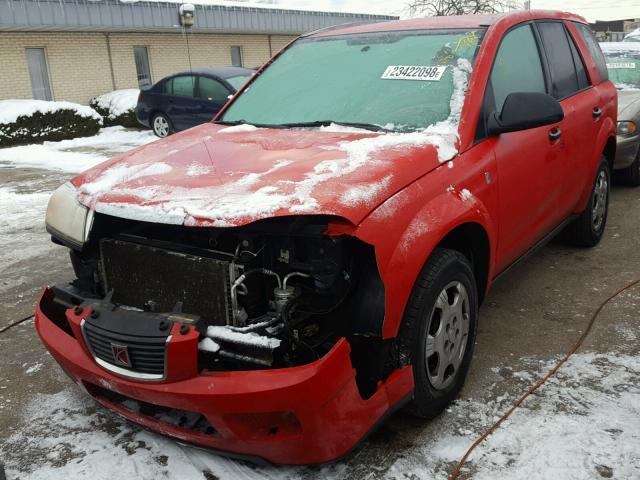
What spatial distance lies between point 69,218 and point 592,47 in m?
4.10

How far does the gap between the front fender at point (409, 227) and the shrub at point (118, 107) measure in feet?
46.0

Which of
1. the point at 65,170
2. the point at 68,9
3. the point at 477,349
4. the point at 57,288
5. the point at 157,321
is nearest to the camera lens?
the point at 157,321

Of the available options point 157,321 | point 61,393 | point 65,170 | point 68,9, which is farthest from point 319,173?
point 68,9

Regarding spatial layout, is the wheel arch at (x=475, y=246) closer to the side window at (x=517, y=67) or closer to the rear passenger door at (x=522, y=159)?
the rear passenger door at (x=522, y=159)

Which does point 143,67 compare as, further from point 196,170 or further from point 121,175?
point 196,170

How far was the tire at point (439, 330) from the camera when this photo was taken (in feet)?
8.23

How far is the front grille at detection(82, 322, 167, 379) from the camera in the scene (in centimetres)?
225

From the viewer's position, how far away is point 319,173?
8.27ft

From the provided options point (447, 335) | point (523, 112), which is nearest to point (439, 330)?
point (447, 335)

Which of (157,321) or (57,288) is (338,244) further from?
(57,288)

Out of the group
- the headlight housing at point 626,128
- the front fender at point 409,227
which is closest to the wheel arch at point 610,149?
the headlight housing at point 626,128

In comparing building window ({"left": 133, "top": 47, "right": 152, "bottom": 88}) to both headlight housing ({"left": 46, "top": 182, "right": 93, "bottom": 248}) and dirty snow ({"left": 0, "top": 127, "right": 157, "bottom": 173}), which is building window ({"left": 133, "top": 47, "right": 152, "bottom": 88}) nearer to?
dirty snow ({"left": 0, "top": 127, "right": 157, "bottom": 173})

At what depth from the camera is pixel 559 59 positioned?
13.7ft

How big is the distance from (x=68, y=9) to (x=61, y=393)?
1481cm
